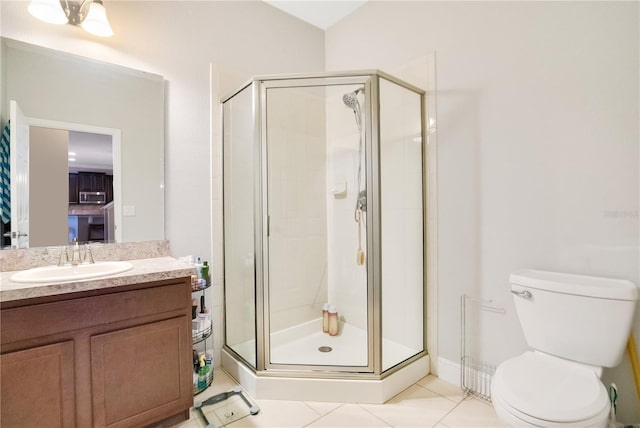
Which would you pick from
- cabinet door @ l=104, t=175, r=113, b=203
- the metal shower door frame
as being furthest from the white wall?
cabinet door @ l=104, t=175, r=113, b=203

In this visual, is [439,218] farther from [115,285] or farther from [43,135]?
[43,135]

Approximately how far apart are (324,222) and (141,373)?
1720mm

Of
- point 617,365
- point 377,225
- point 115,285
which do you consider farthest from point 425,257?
point 115,285

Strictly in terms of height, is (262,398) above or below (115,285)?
below

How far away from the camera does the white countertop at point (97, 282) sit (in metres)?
1.21

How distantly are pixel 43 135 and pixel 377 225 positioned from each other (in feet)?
6.39

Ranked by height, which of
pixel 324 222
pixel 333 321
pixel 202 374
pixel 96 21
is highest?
pixel 96 21

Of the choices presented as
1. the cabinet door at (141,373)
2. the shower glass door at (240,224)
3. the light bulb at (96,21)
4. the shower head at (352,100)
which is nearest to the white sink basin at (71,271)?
Result: the cabinet door at (141,373)

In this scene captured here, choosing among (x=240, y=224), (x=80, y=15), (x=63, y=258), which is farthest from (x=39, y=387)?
(x=80, y=15)

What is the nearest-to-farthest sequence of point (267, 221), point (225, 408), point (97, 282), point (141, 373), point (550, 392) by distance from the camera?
point (550, 392)
point (97, 282)
point (141, 373)
point (225, 408)
point (267, 221)

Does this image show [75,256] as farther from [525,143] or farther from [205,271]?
[525,143]

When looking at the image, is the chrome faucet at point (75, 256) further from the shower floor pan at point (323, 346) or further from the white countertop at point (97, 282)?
the shower floor pan at point (323, 346)

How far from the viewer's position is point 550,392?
1.23 metres

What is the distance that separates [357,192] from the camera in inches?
95.1
